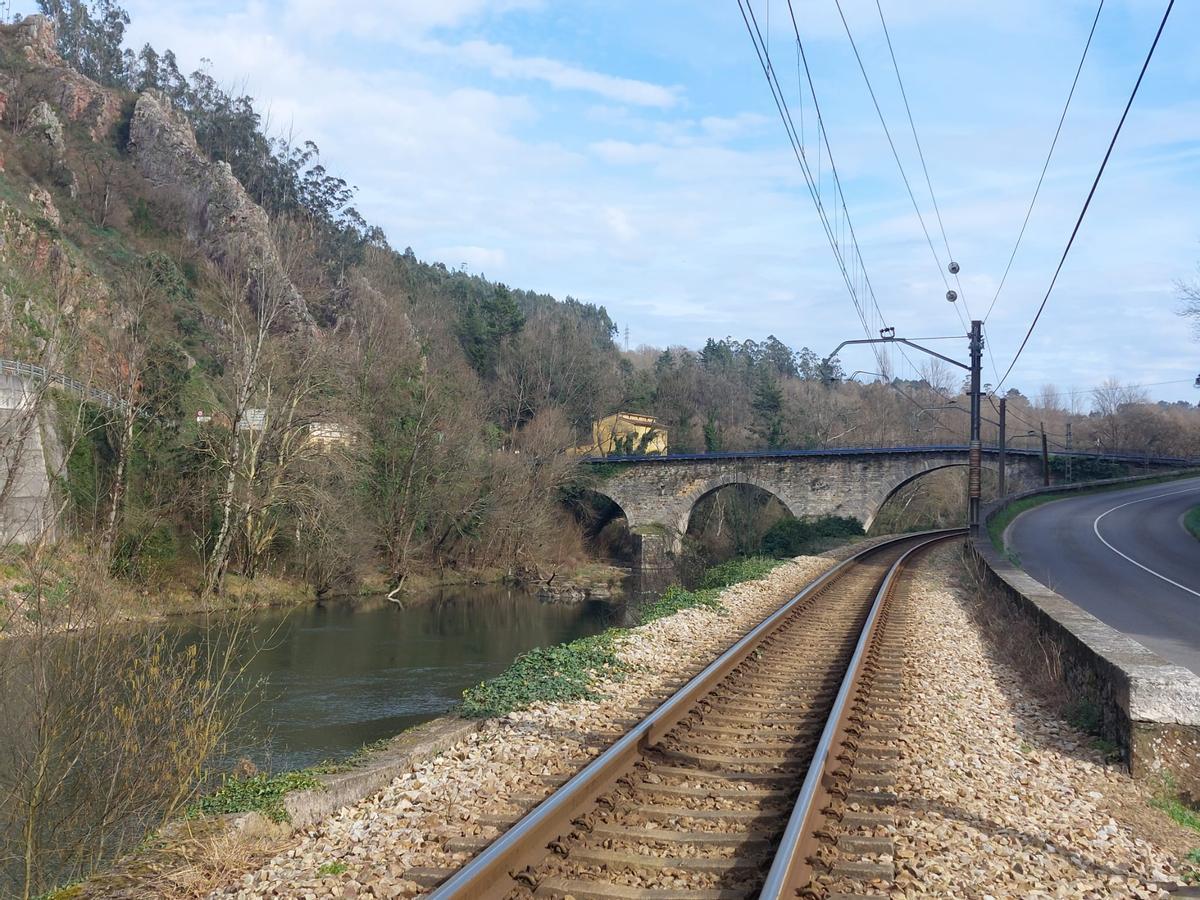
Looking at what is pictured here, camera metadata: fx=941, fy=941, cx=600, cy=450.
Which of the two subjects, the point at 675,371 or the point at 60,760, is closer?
the point at 60,760

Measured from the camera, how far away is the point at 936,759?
19.6ft

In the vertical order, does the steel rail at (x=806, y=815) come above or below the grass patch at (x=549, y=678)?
above

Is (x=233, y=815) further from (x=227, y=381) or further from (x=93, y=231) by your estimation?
(x=93, y=231)

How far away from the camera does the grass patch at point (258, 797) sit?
4.85 m

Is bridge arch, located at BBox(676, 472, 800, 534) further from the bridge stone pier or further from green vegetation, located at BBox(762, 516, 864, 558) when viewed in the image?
green vegetation, located at BBox(762, 516, 864, 558)

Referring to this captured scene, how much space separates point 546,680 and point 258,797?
3.20m

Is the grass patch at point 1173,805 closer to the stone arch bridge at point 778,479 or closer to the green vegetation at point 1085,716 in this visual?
the green vegetation at point 1085,716

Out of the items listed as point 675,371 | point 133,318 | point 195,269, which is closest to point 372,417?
point 133,318

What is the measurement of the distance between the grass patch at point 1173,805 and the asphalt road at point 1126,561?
15.1 ft

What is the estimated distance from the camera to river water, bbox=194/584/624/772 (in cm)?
1220

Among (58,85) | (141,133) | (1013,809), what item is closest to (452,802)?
(1013,809)

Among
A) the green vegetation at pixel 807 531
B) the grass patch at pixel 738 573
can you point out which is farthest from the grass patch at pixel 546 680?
the green vegetation at pixel 807 531

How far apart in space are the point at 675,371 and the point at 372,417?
163 ft

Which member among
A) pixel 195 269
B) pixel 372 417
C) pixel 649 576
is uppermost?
pixel 195 269
